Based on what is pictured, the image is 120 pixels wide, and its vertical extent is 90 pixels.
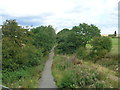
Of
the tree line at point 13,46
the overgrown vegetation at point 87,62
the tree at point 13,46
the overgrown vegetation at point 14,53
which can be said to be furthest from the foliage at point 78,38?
the tree at point 13,46

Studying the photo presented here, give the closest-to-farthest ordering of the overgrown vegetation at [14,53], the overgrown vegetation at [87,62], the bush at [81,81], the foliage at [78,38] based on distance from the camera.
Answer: the bush at [81,81] → the overgrown vegetation at [87,62] → the overgrown vegetation at [14,53] → the foliage at [78,38]

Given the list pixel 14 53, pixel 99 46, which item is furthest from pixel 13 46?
pixel 99 46

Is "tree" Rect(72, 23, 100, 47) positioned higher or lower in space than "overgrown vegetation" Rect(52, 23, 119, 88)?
higher

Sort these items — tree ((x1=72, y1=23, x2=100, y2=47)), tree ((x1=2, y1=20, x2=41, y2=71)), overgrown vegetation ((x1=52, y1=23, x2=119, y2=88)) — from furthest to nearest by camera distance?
1. tree ((x1=72, y1=23, x2=100, y2=47))
2. tree ((x1=2, y1=20, x2=41, y2=71))
3. overgrown vegetation ((x1=52, y1=23, x2=119, y2=88))

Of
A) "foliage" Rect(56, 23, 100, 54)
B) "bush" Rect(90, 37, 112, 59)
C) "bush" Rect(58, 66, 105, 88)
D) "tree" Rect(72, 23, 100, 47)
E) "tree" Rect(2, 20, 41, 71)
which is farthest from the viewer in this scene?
"tree" Rect(72, 23, 100, 47)

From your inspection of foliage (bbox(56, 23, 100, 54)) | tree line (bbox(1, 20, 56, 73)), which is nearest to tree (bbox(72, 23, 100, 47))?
foliage (bbox(56, 23, 100, 54))

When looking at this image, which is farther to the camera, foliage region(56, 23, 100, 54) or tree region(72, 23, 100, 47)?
tree region(72, 23, 100, 47)

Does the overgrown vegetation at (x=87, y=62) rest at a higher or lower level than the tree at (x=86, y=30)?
lower

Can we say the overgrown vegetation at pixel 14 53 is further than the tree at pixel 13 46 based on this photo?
No

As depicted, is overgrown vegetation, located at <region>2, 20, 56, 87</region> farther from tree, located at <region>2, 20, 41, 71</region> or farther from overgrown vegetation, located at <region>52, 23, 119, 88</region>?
overgrown vegetation, located at <region>52, 23, 119, 88</region>

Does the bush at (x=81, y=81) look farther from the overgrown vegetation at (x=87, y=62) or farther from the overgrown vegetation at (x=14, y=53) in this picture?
the overgrown vegetation at (x=14, y=53)

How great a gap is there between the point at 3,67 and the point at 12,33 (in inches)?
102

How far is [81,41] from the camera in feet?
109

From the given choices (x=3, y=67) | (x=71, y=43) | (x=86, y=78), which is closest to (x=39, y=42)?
(x=71, y=43)
